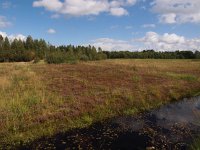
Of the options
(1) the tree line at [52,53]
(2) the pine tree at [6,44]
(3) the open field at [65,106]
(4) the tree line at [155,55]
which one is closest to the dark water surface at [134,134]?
(3) the open field at [65,106]

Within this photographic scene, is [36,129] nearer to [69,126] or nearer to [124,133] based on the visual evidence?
[69,126]

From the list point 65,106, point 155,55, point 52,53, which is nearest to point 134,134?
point 65,106

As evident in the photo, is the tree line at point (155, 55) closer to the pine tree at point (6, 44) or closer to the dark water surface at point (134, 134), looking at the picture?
the pine tree at point (6, 44)

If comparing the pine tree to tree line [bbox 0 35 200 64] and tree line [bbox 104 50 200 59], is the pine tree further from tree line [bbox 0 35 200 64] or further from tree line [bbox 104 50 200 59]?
tree line [bbox 104 50 200 59]

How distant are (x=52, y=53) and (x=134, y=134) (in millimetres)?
72495

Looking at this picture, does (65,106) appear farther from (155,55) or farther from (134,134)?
(155,55)

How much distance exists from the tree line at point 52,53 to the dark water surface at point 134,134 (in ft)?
207

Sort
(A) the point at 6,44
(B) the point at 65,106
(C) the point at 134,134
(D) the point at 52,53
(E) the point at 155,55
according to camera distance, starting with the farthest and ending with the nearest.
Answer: (E) the point at 155,55, (A) the point at 6,44, (D) the point at 52,53, (B) the point at 65,106, (C) the point at 134,134

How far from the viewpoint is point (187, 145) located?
12938 mm

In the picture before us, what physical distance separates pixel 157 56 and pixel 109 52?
29.1 meters

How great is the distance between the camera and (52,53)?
85.0m

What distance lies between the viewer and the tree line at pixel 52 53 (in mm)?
83688

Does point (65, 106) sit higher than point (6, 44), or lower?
lower

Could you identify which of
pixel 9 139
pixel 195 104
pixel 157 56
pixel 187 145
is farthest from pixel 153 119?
Result: pixel 157 56
